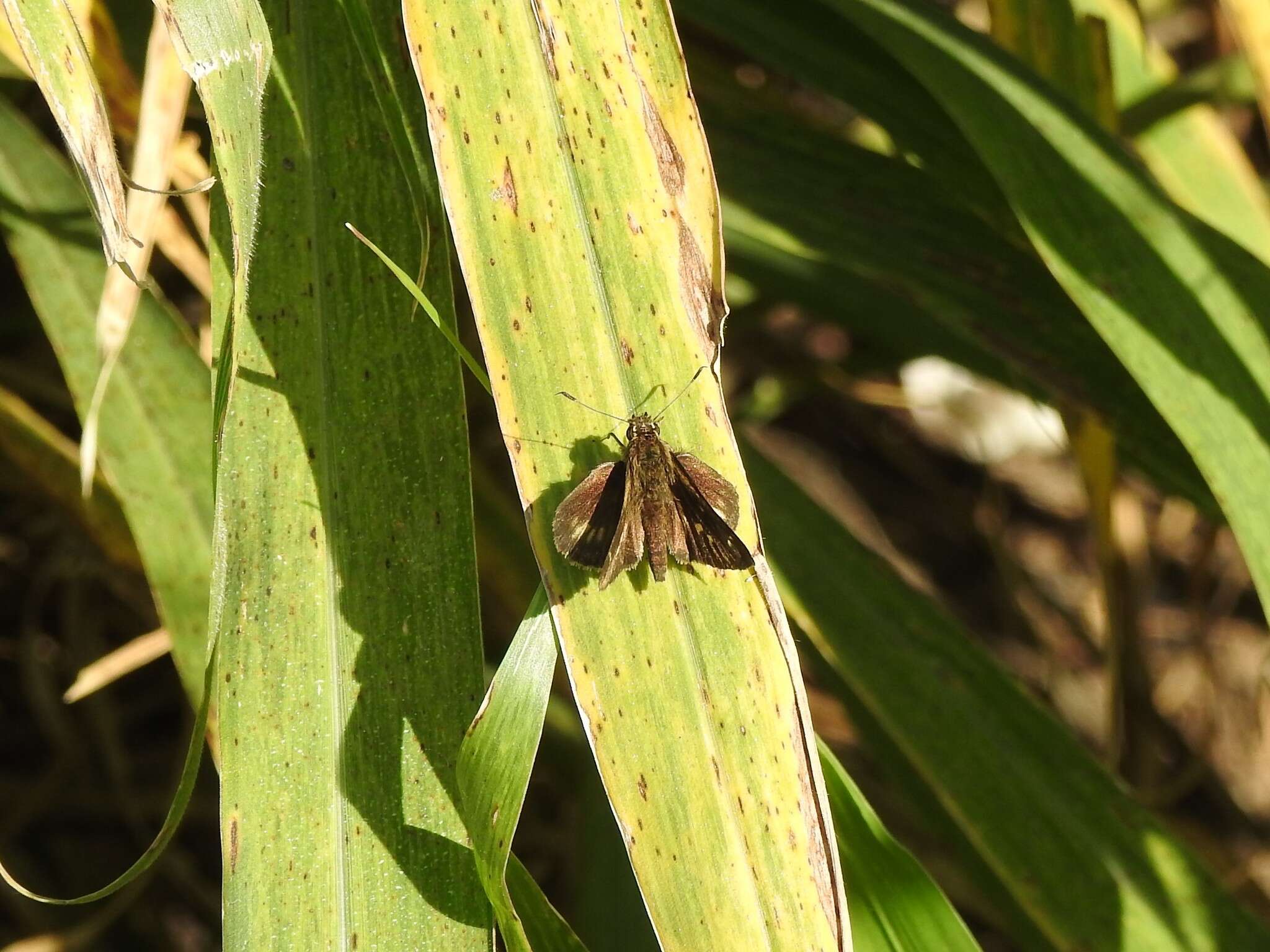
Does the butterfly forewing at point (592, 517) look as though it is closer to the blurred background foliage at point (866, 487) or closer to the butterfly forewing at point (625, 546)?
the butterfly forewing at point (625, 546)

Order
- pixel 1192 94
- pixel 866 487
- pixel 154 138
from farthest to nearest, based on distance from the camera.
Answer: pixel 866 487 → pixel 1192 94 → pixel 154 138

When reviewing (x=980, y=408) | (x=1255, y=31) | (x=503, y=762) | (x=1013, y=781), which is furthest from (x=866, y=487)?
A: (x=503, y=762)

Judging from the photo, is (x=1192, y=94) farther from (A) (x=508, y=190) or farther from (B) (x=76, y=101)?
(B) (x=76, y=101)

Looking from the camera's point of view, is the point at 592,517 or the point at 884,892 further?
the point at 884,892

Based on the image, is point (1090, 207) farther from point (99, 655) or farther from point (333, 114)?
point (99, 655)

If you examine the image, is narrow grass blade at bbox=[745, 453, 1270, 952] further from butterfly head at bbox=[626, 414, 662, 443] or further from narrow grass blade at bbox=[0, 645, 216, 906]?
narrow grass blade at bbox=[0, 645, 216, 906]

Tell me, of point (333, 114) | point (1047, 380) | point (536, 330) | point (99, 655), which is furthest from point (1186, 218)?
point (99, 655)

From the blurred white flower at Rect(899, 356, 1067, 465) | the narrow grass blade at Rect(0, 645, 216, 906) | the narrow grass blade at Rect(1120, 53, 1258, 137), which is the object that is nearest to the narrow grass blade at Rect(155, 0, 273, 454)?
the narrow grass blade at Rect(0, 645, 216, 906)
